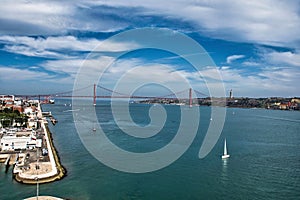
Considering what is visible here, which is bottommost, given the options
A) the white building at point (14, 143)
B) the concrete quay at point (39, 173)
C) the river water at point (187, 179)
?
the river water at point (187, 179)

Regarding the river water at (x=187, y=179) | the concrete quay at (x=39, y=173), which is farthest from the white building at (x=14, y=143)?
the concrete quay at (x=39, y=173)

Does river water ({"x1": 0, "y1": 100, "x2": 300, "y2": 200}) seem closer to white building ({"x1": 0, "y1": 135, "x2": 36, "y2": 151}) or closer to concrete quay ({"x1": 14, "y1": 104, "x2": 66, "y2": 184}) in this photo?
concrete quay ({"x1": 14, "y1": 104, "x2": 66, "y2": 184})

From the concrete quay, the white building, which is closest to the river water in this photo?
the concrete quay

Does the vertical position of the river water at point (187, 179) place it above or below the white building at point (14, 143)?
below

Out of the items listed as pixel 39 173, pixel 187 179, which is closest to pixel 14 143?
pixel 39 173

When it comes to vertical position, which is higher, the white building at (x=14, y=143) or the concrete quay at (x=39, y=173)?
the white building at (x=14, y=143)

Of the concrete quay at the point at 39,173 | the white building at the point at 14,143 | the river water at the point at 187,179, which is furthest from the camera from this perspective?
the white building at the point at 14,143

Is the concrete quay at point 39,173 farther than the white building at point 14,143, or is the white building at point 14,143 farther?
the white building at point 14,143

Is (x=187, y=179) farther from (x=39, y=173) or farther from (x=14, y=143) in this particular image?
(x=14, y=143)

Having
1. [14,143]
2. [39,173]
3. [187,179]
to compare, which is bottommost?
[187,179]

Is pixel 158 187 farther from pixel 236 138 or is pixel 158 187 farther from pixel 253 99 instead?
pixel 253 99

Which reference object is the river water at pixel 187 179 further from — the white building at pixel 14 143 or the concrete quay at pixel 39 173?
the white building at pixel 14 143

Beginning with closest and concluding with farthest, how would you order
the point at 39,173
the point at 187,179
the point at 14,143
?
the point at 39,173 < the point at 187,179 < the point at 14,143

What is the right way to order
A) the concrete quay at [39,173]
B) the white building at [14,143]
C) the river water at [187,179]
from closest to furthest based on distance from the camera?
the river water at [187,179] < the concrete quay at [39,173] < the white building at [14,143]
